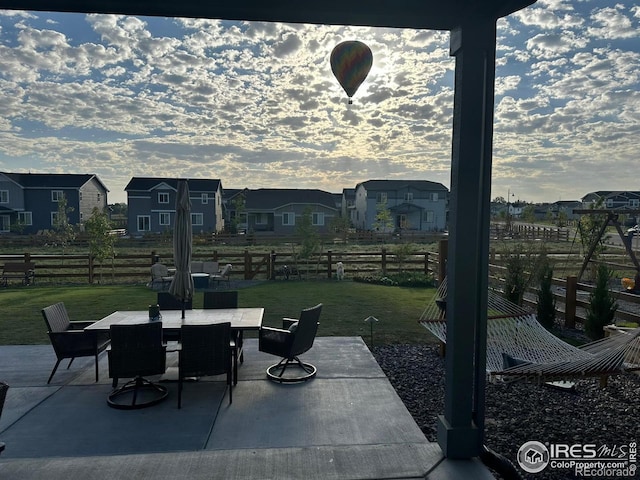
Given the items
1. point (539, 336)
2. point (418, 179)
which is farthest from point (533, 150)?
point (418, 179)

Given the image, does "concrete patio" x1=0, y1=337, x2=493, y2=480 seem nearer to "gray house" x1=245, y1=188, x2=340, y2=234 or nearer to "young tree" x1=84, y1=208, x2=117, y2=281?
"young tree" x1=84, y1=208, x2=117, y2=281

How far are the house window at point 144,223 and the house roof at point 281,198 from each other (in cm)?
910

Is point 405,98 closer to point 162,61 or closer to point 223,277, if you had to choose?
point 162,61

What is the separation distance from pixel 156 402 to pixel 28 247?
29.5m

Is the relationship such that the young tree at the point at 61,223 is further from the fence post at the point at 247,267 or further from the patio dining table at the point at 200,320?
the patio dining table at the point at 200,320

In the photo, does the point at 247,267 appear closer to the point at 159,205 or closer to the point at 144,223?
the point at 159,205

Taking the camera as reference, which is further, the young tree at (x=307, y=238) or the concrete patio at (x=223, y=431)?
the young tree at (x=307, y=238)

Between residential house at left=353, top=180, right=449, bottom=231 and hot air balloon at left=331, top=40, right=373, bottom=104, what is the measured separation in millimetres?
37014

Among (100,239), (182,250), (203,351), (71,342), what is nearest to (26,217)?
(100,239)

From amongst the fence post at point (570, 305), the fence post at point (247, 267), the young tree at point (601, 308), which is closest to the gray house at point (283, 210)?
the fence post at point (247, 267)

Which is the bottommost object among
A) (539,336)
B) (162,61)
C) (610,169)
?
(539,336)

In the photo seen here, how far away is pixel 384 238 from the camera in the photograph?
32375 mm

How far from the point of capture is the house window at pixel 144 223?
36.9 m

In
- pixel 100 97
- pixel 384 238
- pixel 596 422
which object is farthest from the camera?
pixel 384 238
